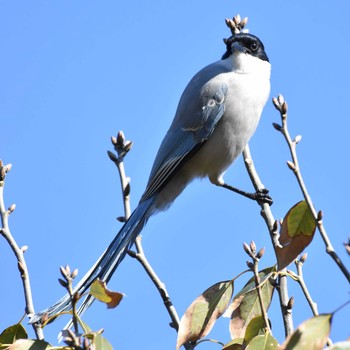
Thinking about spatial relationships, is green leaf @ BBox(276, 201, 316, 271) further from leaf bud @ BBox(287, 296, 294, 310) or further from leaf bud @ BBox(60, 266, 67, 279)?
leaf bud @ BBox(60, 266, 67, 279)

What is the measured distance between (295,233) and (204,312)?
0.43 m

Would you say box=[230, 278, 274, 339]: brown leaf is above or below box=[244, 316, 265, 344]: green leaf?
above

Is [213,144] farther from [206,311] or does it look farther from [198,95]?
[206,311]

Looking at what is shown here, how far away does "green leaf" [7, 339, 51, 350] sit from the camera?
7.06 feet

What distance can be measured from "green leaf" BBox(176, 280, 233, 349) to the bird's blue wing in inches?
63.7

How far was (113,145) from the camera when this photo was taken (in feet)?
8.99

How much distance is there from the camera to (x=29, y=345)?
2.16 metres

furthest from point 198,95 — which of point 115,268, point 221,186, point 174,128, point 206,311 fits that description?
point 206,311

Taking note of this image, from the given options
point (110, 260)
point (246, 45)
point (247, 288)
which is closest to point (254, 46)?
point (246, 45)

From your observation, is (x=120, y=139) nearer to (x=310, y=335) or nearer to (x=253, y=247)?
(x=253, y=247)

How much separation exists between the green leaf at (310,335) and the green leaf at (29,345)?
0.80 m

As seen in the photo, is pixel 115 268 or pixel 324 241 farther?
pixel 115 268

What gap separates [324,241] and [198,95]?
260 centimetres

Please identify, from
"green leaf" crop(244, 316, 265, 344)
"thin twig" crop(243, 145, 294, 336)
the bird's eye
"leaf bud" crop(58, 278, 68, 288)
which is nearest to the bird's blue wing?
the bird's eye
